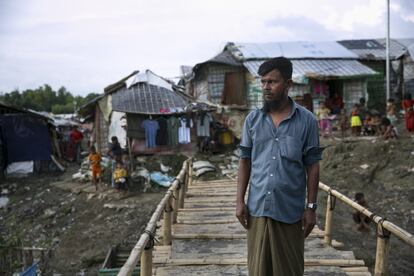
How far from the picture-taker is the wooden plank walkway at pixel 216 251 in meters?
3.74

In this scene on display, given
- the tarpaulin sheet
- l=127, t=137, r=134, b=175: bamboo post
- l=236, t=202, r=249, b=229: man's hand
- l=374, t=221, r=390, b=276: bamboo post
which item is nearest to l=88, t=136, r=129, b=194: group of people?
l=127, t=137, r=134, b=175: bamboo post

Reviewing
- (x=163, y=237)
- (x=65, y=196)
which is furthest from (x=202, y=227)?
(x=65, y=196)

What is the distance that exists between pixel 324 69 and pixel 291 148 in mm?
15722

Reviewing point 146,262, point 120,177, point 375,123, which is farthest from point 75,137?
point 146,262

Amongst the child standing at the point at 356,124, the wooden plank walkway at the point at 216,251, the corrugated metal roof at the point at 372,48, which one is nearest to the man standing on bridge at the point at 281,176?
the wooden plank walkway at the point at 216,251

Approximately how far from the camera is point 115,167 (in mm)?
13406

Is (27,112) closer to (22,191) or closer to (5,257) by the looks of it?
(22,191)

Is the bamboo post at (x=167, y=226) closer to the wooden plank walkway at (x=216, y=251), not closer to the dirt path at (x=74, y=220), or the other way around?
the wooden plank walkway at (x=216, y=251)

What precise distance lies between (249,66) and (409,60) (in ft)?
23.1

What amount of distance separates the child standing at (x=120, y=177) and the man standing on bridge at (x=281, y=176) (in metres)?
10.7

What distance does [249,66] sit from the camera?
17.1 m

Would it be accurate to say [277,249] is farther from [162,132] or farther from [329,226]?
[162,132]

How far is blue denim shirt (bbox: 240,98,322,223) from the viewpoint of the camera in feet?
8.14

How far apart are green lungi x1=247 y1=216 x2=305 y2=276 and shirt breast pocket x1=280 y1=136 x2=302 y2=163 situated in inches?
15.4
